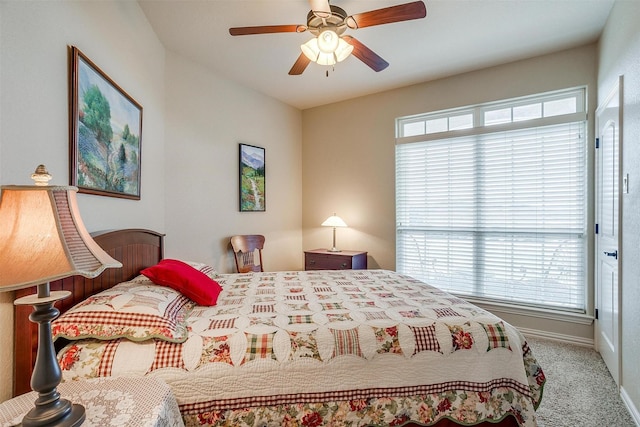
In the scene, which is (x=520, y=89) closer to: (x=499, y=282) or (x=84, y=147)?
(x=499, y=282)

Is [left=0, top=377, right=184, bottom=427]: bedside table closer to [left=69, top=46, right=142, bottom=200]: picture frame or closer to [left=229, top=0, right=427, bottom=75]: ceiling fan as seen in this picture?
[left=69, top=46, right=142, bottom=200]: picture frame

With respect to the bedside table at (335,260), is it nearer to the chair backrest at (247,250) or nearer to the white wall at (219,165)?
the white wall at (219,165)

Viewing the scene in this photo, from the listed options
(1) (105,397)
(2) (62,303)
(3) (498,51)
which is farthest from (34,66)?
(3) (498,51)

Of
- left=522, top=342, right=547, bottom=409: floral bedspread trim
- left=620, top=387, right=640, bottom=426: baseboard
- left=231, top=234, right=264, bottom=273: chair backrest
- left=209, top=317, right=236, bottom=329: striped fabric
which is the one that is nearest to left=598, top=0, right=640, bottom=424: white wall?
left=620, top=387, right=640, bottom=426: baseboard

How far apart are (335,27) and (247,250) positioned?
251 cm

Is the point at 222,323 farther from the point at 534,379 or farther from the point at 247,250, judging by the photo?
the point at 247,250

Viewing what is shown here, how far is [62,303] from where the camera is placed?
1406 millimetres

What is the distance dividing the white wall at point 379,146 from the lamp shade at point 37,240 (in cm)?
355

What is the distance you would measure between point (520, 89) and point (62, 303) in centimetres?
403

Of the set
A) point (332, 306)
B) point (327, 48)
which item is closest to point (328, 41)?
point (327, 48)

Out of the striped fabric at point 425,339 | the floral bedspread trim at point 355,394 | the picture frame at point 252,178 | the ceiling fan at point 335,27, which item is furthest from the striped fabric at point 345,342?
the picture frame at point 252,178

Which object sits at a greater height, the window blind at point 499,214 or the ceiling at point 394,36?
the ceiling at point 394,36

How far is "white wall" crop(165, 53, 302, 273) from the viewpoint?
3.07m

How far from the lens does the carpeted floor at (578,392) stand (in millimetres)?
1892
